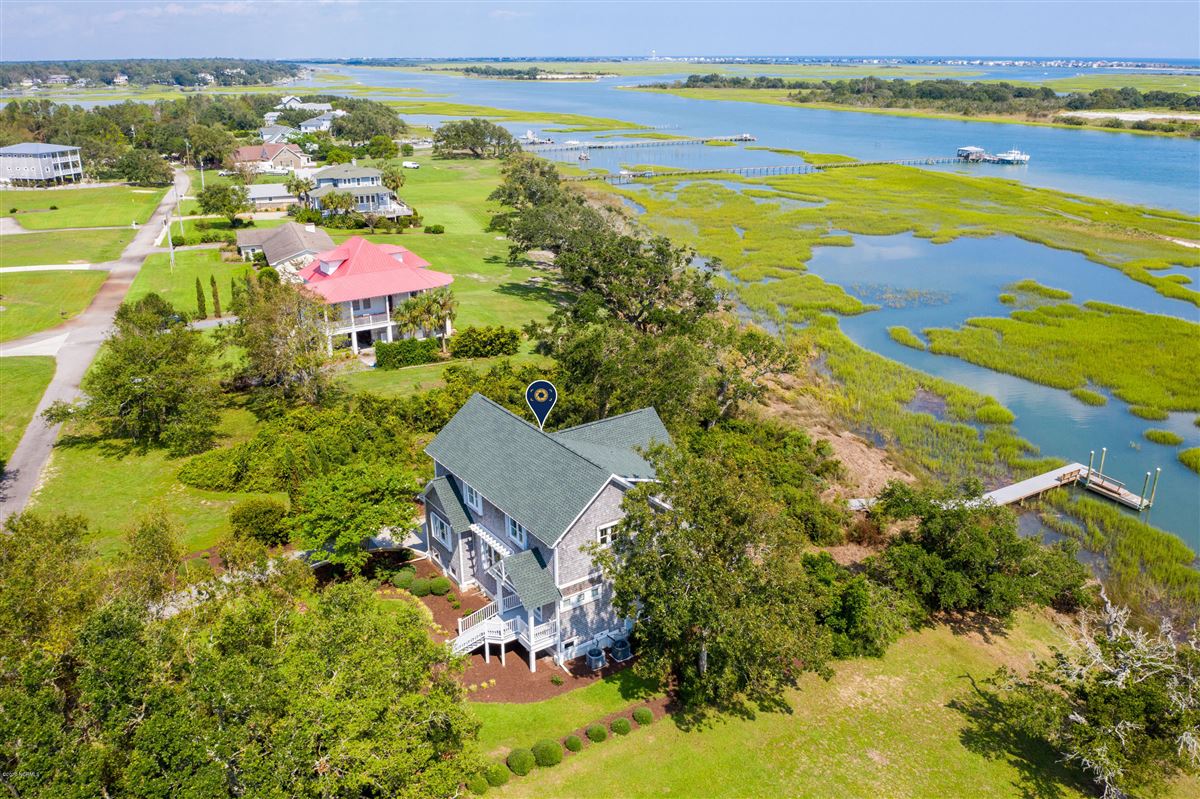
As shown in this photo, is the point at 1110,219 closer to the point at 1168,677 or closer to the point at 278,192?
the point at 1168,677

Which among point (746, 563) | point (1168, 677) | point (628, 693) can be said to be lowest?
point (628, 693)

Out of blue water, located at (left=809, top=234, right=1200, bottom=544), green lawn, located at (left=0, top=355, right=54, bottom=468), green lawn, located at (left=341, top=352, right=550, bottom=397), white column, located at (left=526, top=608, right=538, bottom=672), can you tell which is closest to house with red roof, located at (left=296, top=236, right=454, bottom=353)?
green lawn, located at (left=341, top=352, right=550, bottom=397)

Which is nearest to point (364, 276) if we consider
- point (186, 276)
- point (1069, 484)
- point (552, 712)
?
point (186, 276)

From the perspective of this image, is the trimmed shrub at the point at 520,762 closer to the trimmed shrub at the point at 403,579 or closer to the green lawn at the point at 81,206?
the trimmed shrub at the point at 403,579

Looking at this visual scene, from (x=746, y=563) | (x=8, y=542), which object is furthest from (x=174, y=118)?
(x=746, y=563)

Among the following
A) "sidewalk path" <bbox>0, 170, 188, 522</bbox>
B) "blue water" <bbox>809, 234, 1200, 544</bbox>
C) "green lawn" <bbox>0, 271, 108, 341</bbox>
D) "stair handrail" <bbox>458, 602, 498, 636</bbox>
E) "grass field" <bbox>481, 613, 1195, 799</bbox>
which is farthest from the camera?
"green lawn" <bbox>0, 271, 108, 341</bbox>

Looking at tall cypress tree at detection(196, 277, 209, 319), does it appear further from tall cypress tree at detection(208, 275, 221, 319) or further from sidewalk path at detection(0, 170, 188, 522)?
sidewalk path at detection(0, 170, 188, 522)
